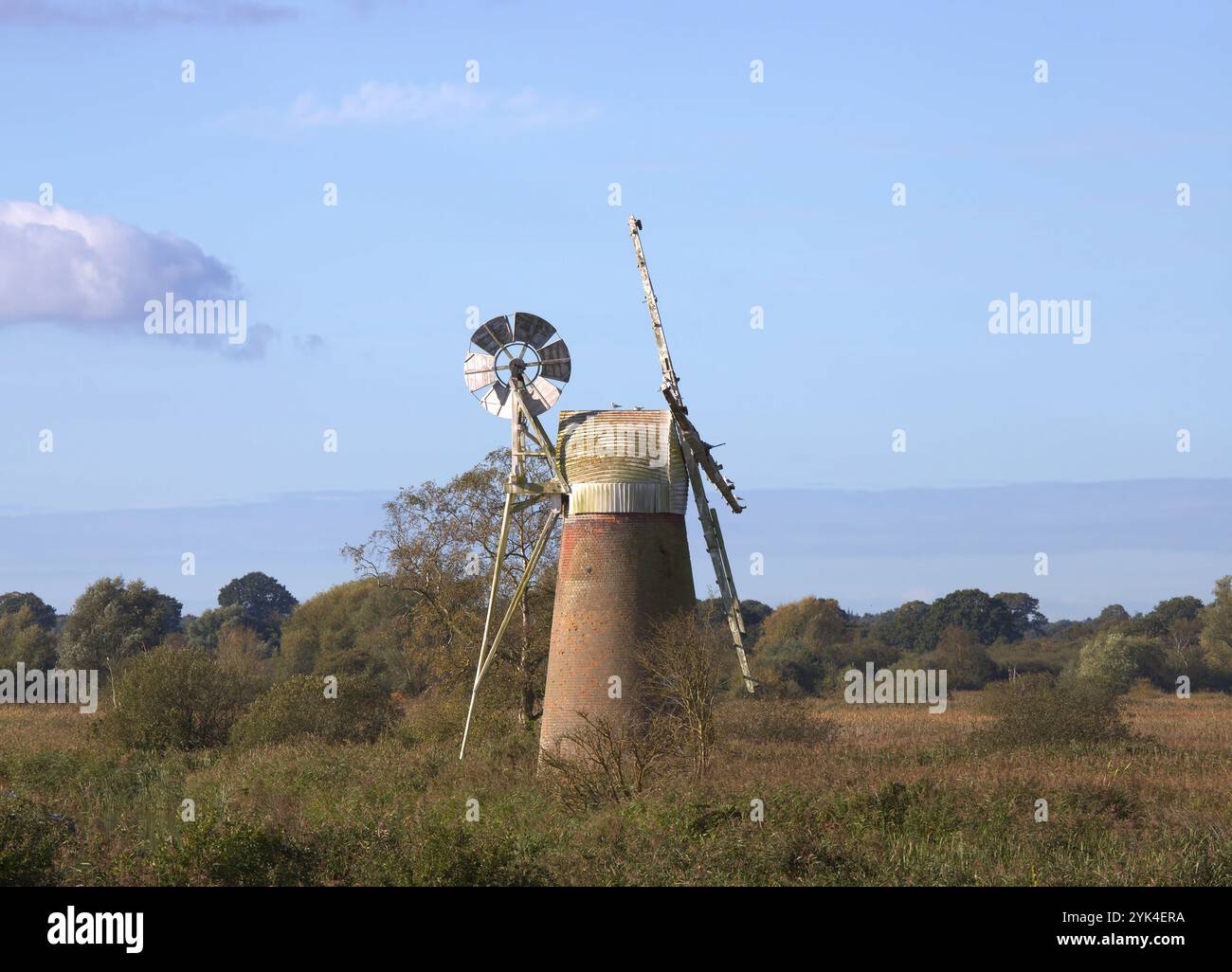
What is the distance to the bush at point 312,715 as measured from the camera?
A: 4366cm

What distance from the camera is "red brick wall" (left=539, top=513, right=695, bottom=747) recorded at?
1321 inches

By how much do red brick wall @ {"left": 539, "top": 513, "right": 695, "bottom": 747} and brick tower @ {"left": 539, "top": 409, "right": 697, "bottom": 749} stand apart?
0.07ft

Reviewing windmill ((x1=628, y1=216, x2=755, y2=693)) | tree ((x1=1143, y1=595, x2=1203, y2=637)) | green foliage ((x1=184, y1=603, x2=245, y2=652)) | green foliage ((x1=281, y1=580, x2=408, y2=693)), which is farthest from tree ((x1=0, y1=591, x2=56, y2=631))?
windmill ((x1=628, y1=216, x2=755, y2=693))

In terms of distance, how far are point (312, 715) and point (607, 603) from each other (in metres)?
14.2

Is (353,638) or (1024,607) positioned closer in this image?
(353,638)

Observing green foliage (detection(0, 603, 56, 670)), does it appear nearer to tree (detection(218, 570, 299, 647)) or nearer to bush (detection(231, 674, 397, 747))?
bush (detection(231, 674, 397, 747))

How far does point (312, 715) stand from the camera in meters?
44.3

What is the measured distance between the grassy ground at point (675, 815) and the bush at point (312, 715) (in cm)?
113

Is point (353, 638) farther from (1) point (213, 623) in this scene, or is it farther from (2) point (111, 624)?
(1) point (213, 623)

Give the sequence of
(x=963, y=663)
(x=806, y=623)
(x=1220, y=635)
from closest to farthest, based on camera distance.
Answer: (x=963, y=663)
(x=1220, y=635)
(x=806, y=623)

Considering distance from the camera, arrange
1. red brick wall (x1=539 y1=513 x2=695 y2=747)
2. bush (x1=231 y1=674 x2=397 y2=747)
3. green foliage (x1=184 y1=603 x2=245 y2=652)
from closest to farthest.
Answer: red brick wall (x1=539 y1=513 x2=695 y2=747)
bush (x1=231 y1=674 x2=397 y2=747)
green foliage (x1=184 y1=603 x2=245 y2=652)

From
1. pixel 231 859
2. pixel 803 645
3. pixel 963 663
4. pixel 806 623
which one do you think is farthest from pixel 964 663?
pixel 231 859
